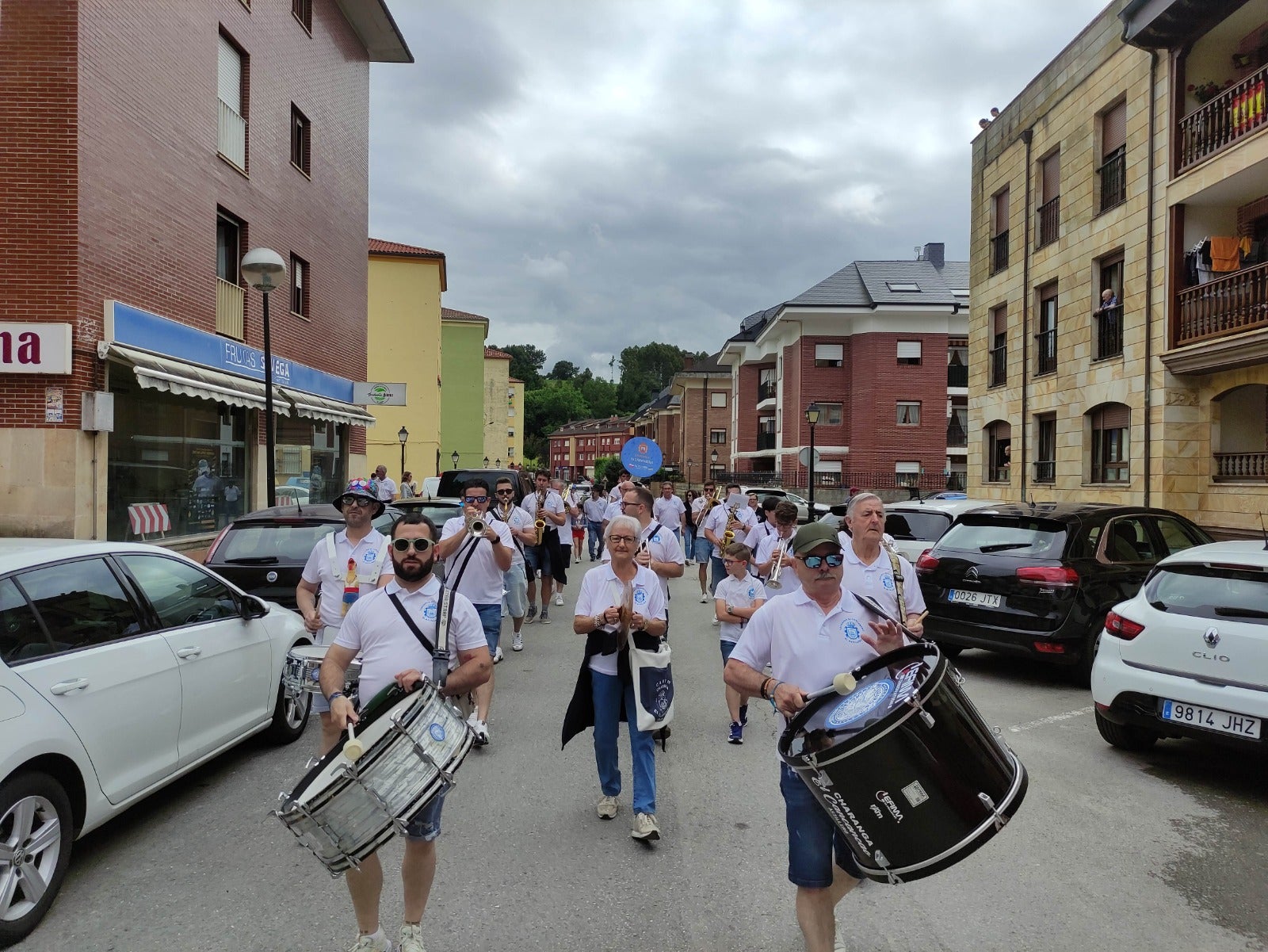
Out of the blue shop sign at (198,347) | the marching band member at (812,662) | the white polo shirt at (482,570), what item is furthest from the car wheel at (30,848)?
the blue shop sign at (198,347)

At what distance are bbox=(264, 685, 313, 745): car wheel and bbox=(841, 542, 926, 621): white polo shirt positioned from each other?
364cm

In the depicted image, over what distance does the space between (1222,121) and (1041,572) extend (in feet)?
38.1

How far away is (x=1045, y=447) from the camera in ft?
67.9

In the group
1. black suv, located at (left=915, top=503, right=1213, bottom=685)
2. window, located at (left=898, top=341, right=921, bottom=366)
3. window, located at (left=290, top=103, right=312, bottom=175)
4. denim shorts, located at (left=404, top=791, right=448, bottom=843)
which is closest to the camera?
denim shorts, located at (left=404, top=791, right=448, bottom=843)

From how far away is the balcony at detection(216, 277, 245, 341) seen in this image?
16.7 m

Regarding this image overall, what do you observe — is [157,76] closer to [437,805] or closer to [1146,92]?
[437,805]

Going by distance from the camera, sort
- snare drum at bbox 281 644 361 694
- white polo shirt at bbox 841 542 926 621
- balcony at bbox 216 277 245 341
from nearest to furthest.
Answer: snare drum at bbox 281 644 361 694, white polo shirt at bbox 841 542 926 621, balcony at bbox 216 277 245 341

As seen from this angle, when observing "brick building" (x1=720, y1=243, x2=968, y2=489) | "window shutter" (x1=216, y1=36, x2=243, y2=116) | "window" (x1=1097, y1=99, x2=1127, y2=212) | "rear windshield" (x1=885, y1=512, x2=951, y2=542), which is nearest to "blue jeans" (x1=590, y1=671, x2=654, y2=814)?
"rear windshield" (x1=885, y1=512, x2=951, y2=542)

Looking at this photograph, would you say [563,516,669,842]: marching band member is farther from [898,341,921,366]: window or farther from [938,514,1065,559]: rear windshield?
[898,341,921,366]: window

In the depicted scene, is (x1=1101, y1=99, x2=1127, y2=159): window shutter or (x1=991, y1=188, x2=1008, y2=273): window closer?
(x1=1101, y1=99, x2=1127, y2=159): window shutter

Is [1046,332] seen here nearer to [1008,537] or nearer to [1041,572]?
[1008,537]

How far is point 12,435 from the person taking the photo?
11656 mm

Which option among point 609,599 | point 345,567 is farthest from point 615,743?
point 345,567

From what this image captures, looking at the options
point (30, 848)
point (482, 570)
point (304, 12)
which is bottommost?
point (30, 848)
